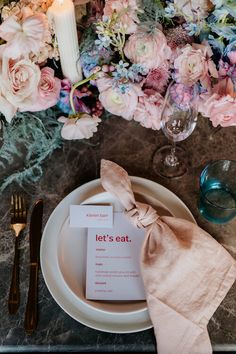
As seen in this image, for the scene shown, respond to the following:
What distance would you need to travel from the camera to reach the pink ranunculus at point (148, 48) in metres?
0.87

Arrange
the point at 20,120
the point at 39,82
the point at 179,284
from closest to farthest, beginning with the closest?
1. the point at 179,284
2. the point at 39,82
3. the point at 20,120

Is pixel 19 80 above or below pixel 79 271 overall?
above

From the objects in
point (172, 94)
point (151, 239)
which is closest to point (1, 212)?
point (151, 239)

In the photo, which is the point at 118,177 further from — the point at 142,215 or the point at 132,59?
the point at 132,59

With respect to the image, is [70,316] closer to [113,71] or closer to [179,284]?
[179,284]

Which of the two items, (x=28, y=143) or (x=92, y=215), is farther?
(x=28, y=143)

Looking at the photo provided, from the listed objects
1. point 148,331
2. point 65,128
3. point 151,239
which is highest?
point 65,128

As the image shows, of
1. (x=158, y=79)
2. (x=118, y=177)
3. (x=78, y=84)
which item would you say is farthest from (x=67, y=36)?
(x=118, y=177)

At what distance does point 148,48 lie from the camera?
87 cm

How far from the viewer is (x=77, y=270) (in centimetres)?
87

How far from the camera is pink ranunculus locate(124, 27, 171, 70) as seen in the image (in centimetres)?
87

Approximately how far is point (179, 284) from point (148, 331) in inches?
4.3

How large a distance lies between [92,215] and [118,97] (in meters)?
0.27

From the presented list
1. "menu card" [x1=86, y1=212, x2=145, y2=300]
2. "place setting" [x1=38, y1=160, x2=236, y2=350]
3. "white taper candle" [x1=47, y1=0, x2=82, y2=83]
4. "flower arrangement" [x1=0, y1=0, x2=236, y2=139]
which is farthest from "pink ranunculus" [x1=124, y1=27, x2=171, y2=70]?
"menu card" [x1=86, y1=212, x2=145, y2=300]
